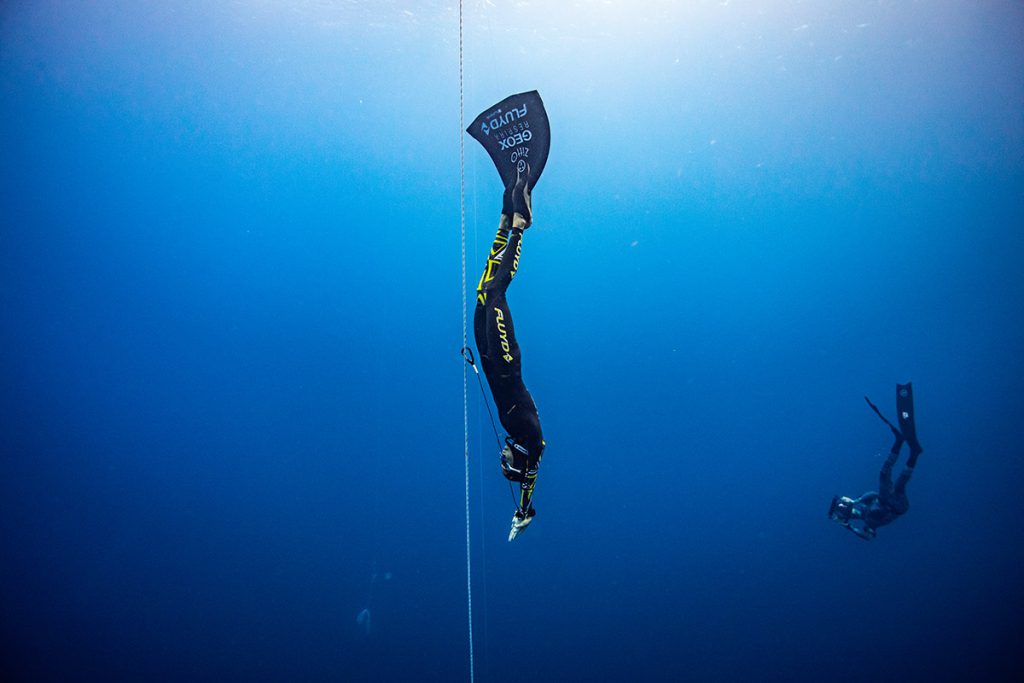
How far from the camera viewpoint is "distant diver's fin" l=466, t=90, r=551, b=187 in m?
2.29

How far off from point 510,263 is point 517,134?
0.66m

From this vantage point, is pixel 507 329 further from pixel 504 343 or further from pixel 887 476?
pixel 887 476

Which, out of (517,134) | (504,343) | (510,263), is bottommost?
(504,343)

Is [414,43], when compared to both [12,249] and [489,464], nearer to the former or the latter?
[12,249]

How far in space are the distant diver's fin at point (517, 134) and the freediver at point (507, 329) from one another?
0.07m

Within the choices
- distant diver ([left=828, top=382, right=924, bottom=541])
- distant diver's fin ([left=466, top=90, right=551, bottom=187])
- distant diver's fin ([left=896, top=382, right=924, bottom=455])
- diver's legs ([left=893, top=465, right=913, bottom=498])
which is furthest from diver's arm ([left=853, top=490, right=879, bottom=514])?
distant diver's fin ([left=466, top=90, right=551, bottom=187])

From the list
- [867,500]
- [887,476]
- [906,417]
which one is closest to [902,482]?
[887,476]

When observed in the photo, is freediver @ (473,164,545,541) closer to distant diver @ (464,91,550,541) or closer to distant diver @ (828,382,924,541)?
distant diver @ (464,91,550,541)

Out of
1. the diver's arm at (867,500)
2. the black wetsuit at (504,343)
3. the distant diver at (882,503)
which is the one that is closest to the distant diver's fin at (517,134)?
the black wetsuit at (504,343)

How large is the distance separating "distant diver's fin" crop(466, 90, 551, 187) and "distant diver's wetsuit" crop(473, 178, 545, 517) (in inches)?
4.7

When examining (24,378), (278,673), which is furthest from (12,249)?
(278,673)

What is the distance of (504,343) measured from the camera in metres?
2.51

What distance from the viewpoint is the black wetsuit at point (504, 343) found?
2.49 meters

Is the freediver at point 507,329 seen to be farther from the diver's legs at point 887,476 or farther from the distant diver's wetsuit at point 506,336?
the diver's legs at point 887,476
